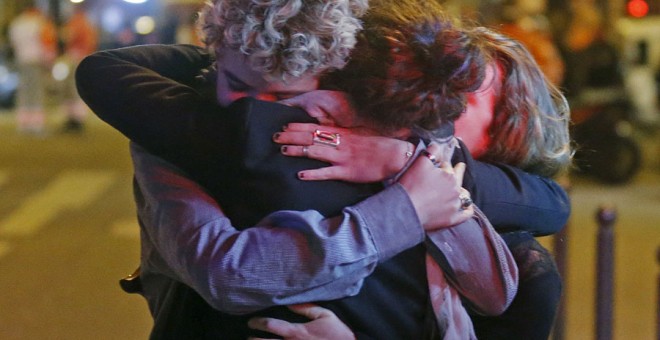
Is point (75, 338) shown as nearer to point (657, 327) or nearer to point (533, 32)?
point (657, 327)

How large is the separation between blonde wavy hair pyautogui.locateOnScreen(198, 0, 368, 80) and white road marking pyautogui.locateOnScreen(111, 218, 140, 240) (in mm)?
6197

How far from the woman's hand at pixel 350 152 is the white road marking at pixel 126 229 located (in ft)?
20.0

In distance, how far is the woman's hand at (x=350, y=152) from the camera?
5.97 ft

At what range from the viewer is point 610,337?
4867mm

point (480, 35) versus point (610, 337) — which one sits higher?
point (480, 35)

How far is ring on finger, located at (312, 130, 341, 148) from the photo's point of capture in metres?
1.84

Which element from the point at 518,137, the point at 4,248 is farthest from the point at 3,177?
the point at 518,137

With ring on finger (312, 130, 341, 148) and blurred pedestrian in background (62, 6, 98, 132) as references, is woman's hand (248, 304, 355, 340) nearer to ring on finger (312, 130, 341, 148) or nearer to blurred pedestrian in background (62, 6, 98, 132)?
ring on finger (312, 130, 341, 148)

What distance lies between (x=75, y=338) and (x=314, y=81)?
4043mm

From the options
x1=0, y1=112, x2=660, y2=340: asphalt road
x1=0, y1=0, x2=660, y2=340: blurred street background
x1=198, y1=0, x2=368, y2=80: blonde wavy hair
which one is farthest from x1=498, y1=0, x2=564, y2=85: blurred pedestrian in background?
x1=198, y1=0, x2=368, y2=80: blonde wavy hair

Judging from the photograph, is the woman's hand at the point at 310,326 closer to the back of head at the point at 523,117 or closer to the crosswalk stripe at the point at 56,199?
the back of head at the point at 523,117

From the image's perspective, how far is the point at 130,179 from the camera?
10469 mm

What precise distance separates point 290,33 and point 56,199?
785cm

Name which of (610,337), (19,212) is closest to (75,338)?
(610,337)
